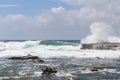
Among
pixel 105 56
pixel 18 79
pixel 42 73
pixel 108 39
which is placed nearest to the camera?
pixel 18 79

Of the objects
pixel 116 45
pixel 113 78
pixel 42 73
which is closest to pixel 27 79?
pixel 42 73

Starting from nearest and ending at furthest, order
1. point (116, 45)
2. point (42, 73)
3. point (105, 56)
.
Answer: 1. point (42, 73)
2. point (105, 56)
3. point (116, 45)

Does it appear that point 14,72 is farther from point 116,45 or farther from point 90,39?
point 90,39

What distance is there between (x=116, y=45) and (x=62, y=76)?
111 feet

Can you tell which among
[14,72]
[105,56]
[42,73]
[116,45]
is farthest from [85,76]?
[116,45]

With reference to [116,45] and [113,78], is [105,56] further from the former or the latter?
[113,78]

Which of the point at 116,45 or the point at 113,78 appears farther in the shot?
the point at 116,45

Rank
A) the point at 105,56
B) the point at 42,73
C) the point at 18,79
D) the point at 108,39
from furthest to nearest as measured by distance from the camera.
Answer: the point at 108,39 → the point at 105,56 → the point at 42,73 → the point at 18,79

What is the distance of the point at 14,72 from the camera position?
89.8 ft

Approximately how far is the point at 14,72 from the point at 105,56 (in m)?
19.6

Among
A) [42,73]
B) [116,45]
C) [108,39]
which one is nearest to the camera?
[42,73]

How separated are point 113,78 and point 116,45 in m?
33.9

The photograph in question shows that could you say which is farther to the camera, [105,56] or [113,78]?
[105,56]

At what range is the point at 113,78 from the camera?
2409 centimetres
